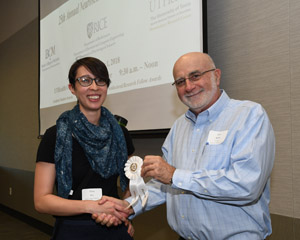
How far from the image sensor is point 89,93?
1744mm

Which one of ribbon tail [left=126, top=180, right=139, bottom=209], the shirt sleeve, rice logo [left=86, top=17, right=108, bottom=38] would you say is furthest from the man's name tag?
rice logo [left=86, top=17, right=108, bottom=38]

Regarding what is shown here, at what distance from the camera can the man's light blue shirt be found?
51.4 inches

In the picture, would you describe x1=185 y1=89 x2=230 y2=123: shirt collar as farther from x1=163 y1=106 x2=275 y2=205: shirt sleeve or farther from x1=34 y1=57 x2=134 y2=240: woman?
x1=34 y1=57 x2=134 y2=240: woman

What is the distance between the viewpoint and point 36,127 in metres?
5.18

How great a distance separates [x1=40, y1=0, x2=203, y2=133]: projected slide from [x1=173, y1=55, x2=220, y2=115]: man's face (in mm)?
676

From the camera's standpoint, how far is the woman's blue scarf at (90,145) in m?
1.63

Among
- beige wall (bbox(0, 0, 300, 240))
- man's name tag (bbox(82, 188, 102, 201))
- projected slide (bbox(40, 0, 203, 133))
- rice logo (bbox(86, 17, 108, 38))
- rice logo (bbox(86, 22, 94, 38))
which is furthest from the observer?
rice logo (bbox(86, 22, 94, 38))

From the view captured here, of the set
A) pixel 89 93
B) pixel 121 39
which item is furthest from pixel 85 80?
pixel 121 39

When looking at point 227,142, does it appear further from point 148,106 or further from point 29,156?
point 29,156

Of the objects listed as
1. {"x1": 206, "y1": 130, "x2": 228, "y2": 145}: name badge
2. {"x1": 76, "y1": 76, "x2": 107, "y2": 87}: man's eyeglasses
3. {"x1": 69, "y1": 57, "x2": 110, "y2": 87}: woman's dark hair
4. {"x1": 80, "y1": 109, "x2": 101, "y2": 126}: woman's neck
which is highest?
{"x1": 69, "y1": 57, "x2": 110, "y2": 87}: woman's dark hair

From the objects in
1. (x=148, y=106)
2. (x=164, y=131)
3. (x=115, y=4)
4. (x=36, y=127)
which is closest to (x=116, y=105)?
(x=148, y=106)

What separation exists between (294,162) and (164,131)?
105 cm

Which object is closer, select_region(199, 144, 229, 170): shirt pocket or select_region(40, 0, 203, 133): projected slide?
select_region(199, 144, 229, 170): shirt pocket

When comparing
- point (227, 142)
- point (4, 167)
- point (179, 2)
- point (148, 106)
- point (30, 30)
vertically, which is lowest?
point (4, 167)
